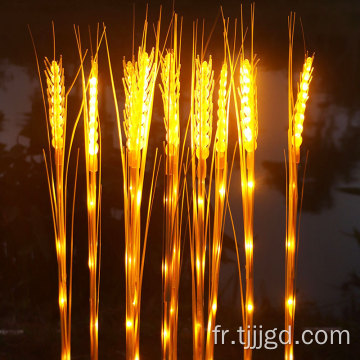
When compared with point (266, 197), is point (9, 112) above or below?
above

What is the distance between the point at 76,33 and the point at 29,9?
22cm

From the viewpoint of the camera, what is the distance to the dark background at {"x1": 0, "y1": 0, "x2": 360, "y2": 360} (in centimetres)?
162

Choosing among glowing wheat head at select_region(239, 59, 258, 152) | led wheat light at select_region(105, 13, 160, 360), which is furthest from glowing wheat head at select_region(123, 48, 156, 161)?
glowing wheat head at select_region(239, 59, 258, 152)

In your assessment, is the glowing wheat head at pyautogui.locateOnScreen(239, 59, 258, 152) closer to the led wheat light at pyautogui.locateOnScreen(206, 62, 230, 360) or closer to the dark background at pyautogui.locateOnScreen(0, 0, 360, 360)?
the led wheat light at pyautogui.locateOnScreen(206, 62, 230, 360)

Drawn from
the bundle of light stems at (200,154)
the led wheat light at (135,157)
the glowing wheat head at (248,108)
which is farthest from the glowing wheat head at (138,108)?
the glowing wheat head at (248,108)

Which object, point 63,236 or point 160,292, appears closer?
point 63,236

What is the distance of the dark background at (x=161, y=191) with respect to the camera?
1.62m

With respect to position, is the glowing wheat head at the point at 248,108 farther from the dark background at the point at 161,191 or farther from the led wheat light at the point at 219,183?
the dark background at the point at 161,191

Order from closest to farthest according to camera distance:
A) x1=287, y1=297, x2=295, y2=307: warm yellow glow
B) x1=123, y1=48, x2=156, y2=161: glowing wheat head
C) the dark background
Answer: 1. x1=123, y1=48, x2=156, y2=161: glowing wheat head
2. x1=287, y1=297, x2=295, y2=307: warm yellow glow
3. the dark background

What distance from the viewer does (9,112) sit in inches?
64.5

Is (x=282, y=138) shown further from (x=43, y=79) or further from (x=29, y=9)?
(x=29, y=9)

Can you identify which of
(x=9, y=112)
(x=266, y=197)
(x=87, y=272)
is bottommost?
(x=87, y=272)

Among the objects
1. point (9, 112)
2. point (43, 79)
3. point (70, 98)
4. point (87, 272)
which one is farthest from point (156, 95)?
point (87, 272)

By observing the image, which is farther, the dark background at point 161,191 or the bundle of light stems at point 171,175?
the dark background at point 161,191
